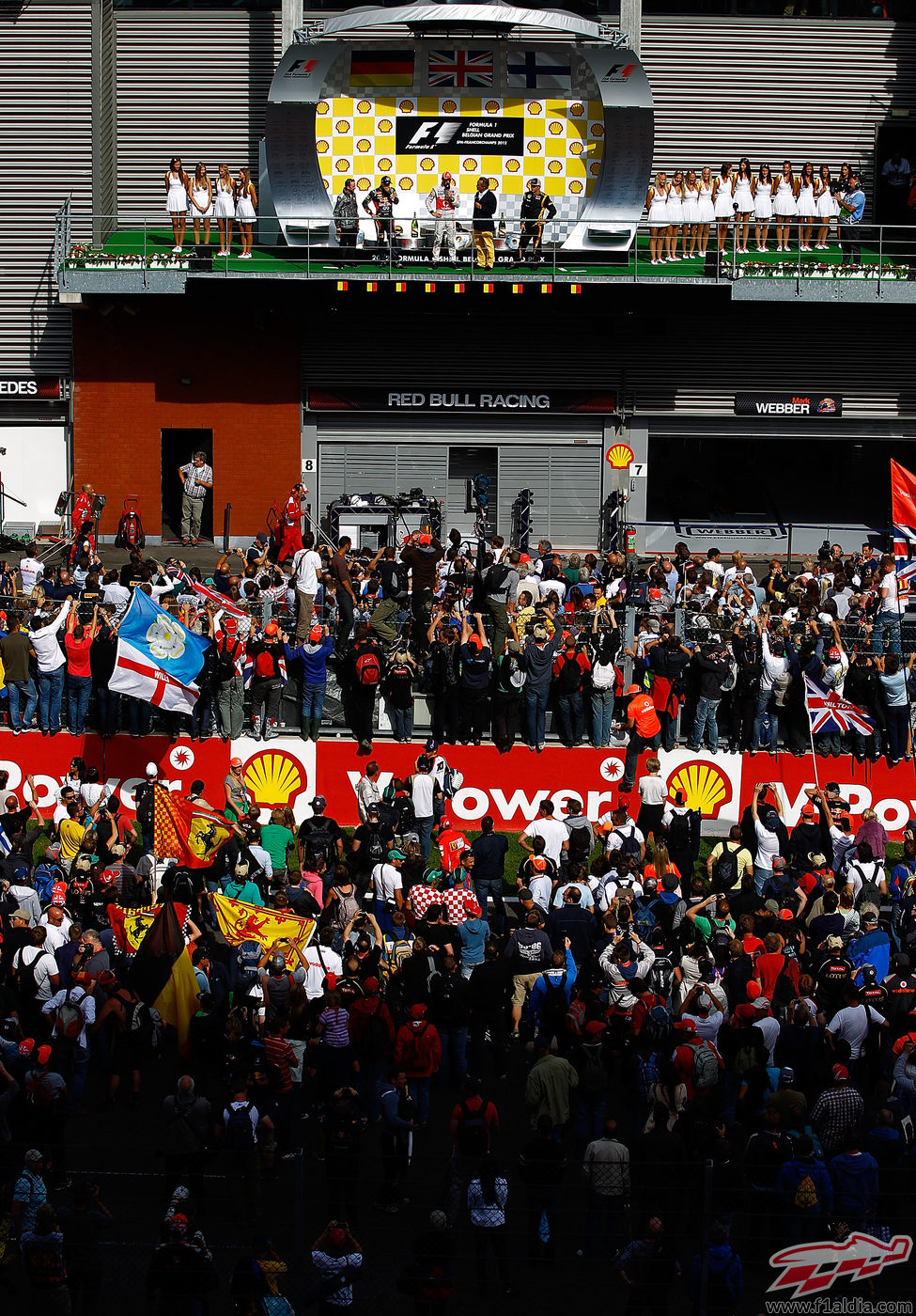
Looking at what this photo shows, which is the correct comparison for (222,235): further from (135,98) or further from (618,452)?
(618,452)

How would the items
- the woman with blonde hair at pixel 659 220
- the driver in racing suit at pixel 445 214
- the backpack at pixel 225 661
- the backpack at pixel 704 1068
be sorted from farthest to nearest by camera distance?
the woman with blonde hair at pixel 659 220, the driver in racing suit at pixel 445 214, the backpack at pixel 225 661, the backpack at pixel 704 1068

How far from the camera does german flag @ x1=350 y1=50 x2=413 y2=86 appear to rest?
31031mm

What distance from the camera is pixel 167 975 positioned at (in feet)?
48.0

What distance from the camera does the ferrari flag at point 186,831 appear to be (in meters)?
17.6

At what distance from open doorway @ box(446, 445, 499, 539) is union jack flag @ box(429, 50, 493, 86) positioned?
7.07m

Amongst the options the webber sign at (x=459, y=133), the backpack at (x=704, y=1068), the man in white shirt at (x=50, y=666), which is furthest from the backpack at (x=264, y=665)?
the webber sign at (x=459, y=133)

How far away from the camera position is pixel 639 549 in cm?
3231

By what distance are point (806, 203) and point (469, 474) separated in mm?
8371

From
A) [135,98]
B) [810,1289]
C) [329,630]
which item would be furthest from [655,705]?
[135,98]

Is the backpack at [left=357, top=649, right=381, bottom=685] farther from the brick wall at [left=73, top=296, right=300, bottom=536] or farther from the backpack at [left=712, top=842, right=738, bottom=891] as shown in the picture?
the brick wall at [left=73, top=296, right=300, bottom=536]

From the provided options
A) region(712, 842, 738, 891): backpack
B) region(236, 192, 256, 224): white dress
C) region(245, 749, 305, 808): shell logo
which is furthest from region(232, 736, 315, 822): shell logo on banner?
region(236, 192, 256, 224): white dress

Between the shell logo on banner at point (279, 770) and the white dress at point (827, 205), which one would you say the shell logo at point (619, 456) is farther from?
the shell logo on banner at point (279, 770)

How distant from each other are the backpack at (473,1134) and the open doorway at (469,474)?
2101cm

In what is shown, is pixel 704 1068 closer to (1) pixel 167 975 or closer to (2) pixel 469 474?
(1) pixel 167 975
